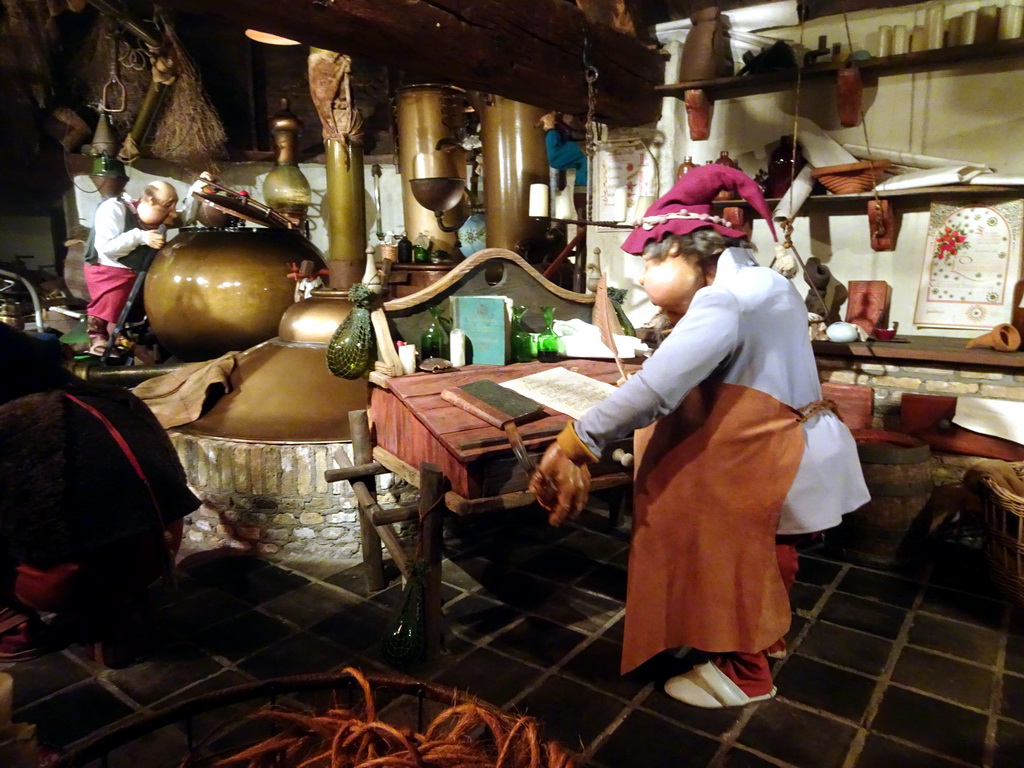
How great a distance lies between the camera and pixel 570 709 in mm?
2408

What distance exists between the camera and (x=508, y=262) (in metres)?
3.46

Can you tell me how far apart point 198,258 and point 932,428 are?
520cm

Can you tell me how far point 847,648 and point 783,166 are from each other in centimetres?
311

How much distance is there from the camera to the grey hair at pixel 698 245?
86.7 inches

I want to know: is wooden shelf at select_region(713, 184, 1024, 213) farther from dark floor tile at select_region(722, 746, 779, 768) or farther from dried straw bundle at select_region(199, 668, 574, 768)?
dried straw bundle at select_region(199, 668, 574, 768)

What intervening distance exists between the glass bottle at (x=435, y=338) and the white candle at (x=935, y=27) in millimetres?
3521

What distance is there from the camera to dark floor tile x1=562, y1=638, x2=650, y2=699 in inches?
100.0

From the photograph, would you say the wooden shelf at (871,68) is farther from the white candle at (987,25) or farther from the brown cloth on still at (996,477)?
the brown cloth on still at (996,477)

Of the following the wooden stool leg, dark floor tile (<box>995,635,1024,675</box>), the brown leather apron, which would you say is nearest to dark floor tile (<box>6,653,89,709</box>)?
the wooden stool leg

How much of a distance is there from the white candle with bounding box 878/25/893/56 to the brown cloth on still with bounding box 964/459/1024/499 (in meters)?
2.69

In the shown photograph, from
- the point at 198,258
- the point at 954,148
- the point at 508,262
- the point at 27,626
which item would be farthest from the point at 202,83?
the point at 954,148

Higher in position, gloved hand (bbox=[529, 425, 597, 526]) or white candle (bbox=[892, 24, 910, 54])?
white candle (bbox=[892, 24, 910, 54])

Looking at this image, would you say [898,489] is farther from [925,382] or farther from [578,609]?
[578,609]

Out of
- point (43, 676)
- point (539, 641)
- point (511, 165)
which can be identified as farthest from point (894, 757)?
point (511, 165)
